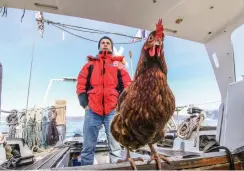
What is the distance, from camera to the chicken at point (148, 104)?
3.67 feet

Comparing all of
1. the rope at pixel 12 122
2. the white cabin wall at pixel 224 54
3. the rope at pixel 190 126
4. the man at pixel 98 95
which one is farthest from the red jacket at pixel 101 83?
the rope at pixel 12 122

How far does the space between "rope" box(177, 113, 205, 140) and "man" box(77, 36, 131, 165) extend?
1.27 meters

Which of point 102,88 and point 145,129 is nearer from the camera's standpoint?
point 145,129

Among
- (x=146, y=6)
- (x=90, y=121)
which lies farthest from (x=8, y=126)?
(x=146, y=6)

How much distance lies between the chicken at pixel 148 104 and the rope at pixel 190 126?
1780 millimetres

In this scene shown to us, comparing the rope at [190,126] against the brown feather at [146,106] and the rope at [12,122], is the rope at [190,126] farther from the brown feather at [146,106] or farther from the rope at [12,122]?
the rope at [12,122]

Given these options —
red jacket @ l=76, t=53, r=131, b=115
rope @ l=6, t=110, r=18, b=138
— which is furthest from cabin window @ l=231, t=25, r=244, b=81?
rope @ l=6, t=110, r=18, b=138

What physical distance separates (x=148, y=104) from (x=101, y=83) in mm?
884

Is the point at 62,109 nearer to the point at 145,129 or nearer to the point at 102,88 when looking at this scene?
the point at 102,88

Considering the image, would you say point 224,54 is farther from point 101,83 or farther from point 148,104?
point 148,104

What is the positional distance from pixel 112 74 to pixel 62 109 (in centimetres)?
401

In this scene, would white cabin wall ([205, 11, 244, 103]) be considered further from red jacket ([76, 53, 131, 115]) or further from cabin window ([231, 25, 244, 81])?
red jacket ([76, 53, 131, 115])

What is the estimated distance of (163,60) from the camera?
1.26 metres

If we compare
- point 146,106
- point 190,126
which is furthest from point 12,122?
point 146,106
